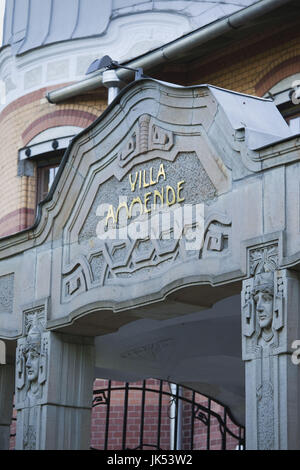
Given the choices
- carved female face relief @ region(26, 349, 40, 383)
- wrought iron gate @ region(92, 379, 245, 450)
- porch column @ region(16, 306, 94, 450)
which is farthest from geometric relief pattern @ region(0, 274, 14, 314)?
wrought iron gate @ region(92, 379, 245, 450)

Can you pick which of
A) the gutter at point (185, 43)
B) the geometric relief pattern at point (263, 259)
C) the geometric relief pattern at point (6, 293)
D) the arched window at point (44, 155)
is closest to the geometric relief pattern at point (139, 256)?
the geometric relief pattern at point (263, 259)

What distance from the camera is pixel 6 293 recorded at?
15.4m

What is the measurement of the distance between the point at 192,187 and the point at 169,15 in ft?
21.4

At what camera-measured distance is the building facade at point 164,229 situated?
11984 millimetres

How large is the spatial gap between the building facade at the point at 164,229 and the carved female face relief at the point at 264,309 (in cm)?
1

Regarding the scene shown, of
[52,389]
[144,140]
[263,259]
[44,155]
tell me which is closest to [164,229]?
[144,140]

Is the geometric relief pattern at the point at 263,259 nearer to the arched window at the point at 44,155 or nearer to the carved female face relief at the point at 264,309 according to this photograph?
the carved female face relief at the point at 264,309

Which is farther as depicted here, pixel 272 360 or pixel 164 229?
pixel 164 229

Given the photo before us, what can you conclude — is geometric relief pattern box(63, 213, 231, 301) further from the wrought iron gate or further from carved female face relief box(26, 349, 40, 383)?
the wrought iron gate

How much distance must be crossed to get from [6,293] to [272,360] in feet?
15.8

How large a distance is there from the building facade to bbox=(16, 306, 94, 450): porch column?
0.07ft

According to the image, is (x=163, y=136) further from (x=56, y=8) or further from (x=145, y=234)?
(x=56, y=8)

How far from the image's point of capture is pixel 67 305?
567 inches

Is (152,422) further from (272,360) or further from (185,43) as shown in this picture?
(272,360)
